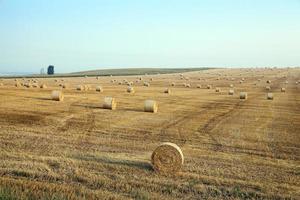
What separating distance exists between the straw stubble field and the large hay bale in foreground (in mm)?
233

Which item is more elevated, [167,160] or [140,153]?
[167,160]

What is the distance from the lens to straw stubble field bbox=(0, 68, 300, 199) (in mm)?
12141

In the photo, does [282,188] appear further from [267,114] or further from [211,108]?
[211,108]

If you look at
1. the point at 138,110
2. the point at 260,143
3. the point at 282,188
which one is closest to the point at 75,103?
the point at 138,110

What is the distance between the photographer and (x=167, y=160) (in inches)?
554

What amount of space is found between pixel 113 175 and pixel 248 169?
13.0 ft

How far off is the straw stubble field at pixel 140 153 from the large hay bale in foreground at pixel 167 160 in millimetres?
233

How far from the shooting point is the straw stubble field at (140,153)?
1214 centimetres

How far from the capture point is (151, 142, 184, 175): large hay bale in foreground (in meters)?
13.9

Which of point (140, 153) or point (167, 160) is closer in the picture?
point (167, 160)

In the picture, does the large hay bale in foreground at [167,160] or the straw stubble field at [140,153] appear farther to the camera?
the large hay bale in foreground at [167,160]

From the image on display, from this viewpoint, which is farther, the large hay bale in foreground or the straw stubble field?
the large hay bale in foreground

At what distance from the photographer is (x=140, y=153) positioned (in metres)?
16.3

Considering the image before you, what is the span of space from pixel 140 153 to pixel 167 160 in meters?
2.42
